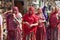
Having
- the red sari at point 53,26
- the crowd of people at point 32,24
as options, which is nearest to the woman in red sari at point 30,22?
the crowd of people at point 32,24

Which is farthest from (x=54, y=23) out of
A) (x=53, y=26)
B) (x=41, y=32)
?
(x=41, y=32)

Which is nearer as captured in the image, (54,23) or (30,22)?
(30,22)

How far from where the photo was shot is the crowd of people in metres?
1.61

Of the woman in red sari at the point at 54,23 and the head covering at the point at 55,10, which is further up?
the head covering at the point at 55,10

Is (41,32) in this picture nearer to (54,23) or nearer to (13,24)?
(54,23)

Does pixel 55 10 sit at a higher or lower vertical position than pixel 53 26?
higher

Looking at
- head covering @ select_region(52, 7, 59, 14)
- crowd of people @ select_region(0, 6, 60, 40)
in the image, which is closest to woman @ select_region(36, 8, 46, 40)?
crowd of people @ select_region(0, 6, 60, 40)

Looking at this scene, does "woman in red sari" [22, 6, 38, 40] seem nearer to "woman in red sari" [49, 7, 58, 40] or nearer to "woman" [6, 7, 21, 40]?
"woman" [6, 7, 21, 40]

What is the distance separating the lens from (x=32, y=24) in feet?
5.32

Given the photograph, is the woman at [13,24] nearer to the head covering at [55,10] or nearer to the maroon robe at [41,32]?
the maroon robe at [41,32]

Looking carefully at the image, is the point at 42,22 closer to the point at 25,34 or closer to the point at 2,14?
the point at 25,34

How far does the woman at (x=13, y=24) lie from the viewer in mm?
1603

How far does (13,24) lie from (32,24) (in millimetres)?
152

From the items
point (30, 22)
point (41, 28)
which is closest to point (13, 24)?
point (30, 22)
